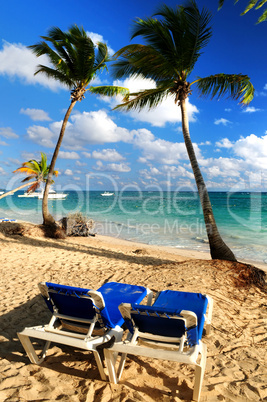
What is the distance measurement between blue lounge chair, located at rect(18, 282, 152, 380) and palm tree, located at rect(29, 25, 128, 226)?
403 inches

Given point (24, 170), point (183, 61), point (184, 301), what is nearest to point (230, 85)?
point (183, 61)

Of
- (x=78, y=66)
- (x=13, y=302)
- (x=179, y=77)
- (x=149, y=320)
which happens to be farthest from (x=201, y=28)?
(x=13, y=302)

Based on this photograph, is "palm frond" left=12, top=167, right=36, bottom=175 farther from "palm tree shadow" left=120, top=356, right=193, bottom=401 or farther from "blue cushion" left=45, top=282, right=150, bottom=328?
"palm tree shadow" left=120, top=356, right=193, bottom=401

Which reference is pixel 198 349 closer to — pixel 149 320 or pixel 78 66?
pixel 149 320

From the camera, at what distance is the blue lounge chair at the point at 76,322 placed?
8.14 ft

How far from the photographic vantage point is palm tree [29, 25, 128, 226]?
11.4 m

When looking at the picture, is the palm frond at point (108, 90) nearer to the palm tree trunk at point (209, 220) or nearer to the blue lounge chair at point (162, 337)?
the palm tree trunk at point (209, 220)

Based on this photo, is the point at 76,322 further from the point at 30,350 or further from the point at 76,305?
the point at 30,350

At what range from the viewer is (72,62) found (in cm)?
1201

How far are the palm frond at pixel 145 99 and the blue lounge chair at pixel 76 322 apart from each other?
720 cm

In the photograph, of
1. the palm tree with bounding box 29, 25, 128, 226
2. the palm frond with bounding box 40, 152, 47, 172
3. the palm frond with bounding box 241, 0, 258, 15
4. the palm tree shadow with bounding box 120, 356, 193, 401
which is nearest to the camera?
the palm tree shadow with bounding box 120, 356, 193, 401

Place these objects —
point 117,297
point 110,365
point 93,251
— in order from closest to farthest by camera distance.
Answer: point 110,365 → point 117,297 → point 93,251

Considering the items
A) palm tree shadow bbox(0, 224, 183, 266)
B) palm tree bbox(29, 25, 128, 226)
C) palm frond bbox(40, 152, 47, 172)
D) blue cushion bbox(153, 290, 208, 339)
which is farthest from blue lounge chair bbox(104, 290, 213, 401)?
palm frond bbox(40, 152, 47, 172)

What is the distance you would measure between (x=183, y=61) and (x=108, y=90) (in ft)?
21.4
